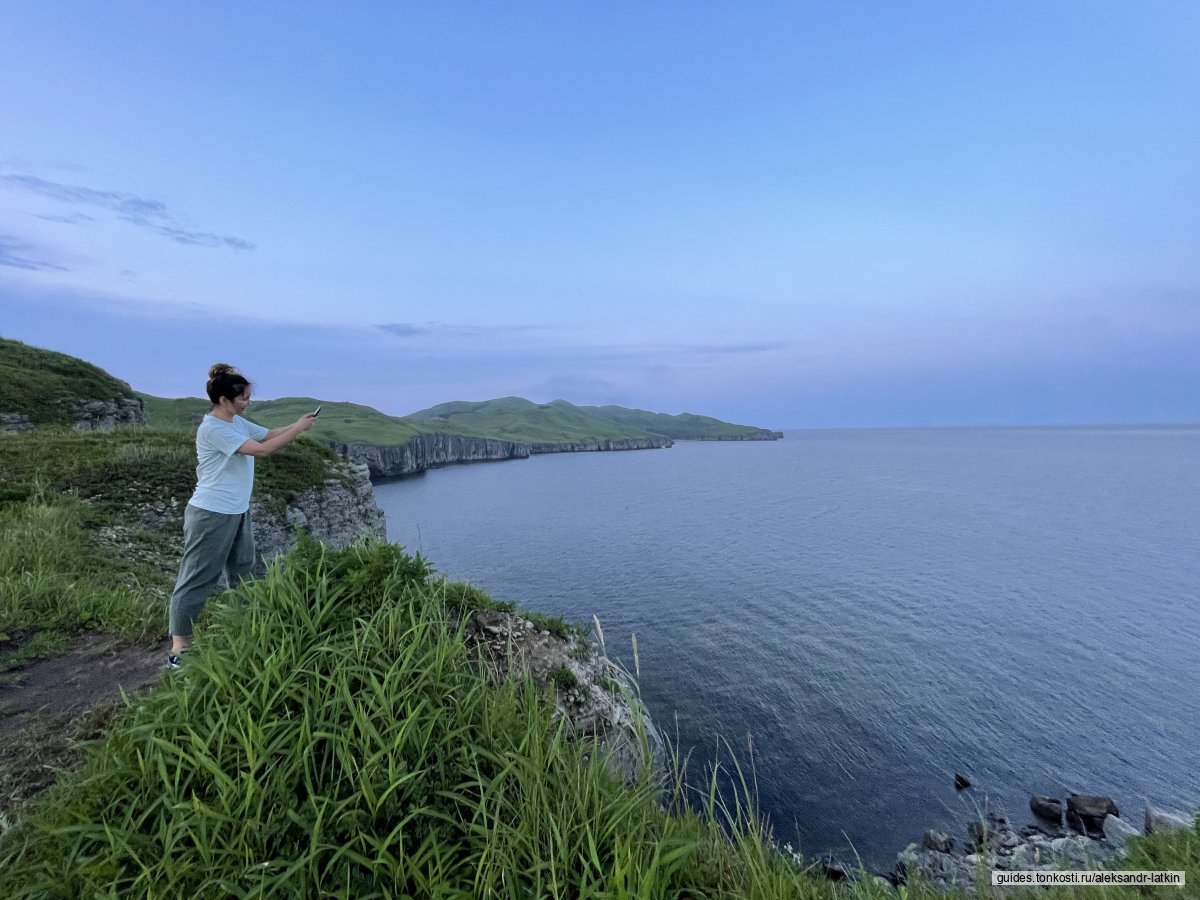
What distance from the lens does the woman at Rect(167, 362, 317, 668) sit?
5410 millimetres

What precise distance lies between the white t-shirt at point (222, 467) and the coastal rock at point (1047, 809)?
22.8 metres

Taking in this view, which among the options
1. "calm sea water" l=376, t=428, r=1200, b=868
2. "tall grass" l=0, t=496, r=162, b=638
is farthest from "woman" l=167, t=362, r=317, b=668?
"calm sea water" l=376, t=428, r=1200, b=868

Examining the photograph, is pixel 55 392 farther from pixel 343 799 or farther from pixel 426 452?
pixel 426 452

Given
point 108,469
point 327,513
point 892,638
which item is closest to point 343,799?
point 108,469

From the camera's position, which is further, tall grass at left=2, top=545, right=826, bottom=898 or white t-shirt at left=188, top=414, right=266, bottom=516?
white t-shirt at left=188, top=414, right=266, bottom=516

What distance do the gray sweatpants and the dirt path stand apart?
2.08 feet

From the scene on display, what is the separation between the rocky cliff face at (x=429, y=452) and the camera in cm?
10394

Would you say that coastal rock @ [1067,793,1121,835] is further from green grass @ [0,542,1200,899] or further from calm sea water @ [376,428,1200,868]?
green grass @ [0,542,1200,899]

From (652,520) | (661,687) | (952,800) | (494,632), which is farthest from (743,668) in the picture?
(652,520)

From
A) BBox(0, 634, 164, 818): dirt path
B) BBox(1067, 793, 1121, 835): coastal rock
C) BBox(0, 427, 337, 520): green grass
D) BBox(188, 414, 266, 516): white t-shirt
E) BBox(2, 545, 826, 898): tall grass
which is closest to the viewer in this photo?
BBox(2, 545, 826, 898): tall grass

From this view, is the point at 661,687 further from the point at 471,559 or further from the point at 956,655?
the point at 471,559

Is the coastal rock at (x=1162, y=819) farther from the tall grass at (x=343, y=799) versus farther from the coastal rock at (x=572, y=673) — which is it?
the tall grass at (x=343, y=799)

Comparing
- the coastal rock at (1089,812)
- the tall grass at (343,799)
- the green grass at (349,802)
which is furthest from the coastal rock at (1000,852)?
the tall grass at (343,799)

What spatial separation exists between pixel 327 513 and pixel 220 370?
17889 millimetres
